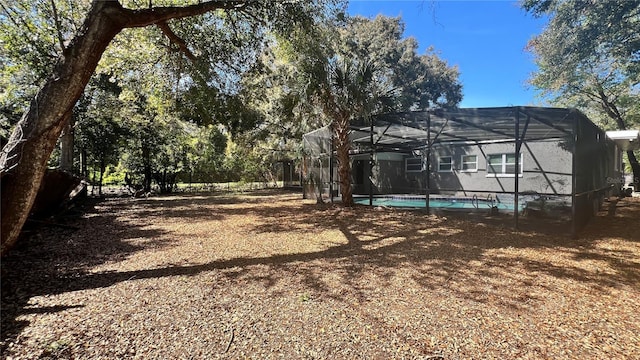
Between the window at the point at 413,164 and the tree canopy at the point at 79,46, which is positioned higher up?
the tree canopy at the point at 79,46

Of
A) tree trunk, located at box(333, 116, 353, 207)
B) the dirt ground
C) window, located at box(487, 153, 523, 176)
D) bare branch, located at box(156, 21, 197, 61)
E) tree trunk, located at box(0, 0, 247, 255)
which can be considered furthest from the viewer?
window, located at box(487, 153, 523, 176)

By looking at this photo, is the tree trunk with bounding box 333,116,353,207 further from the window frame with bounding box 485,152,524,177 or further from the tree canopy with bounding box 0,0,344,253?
the window frame with bounding box 485,152,524,177

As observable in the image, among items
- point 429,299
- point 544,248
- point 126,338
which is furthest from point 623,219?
point 126,338

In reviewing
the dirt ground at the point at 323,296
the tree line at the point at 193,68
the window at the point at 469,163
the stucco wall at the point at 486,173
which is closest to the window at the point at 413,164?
the stucco wall at the point at 486,173

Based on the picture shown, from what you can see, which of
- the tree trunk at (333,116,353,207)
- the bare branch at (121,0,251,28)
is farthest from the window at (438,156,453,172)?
the bare branch at (121,0,251,28)

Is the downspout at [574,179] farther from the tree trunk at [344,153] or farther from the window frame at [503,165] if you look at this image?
the window frame at [503,165]

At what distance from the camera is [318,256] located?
509 centimetres

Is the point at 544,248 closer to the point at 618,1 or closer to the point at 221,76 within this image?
the point at 618,1

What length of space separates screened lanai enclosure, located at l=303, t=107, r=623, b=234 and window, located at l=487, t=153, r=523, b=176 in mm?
41

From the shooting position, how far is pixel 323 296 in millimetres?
3400

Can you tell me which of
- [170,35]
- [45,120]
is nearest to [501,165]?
[170,35]

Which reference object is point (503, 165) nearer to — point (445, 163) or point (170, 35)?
point (445, 163)

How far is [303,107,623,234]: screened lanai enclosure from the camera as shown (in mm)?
7208

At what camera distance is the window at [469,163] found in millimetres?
15140
